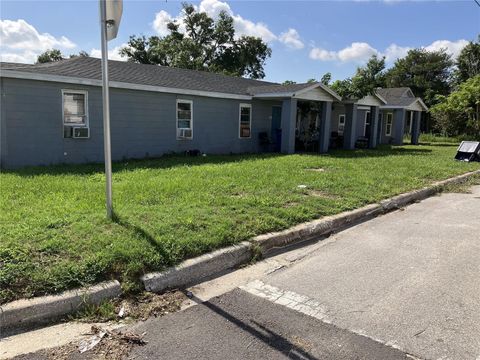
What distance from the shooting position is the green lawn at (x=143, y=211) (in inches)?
148

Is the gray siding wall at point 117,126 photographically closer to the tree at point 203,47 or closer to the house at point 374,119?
the house at point 374,119

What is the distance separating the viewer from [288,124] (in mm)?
16750

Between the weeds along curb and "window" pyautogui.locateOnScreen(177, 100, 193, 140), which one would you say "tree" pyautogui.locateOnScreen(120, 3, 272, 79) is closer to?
"window" pyautogui.locateOnScreen(177, 100, 193, 140)

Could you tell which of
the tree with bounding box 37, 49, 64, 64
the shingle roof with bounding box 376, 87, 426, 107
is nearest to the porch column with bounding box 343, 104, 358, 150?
the shingle roof with bounding box 376, 87, 426, 107

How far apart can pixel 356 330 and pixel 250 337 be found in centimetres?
85

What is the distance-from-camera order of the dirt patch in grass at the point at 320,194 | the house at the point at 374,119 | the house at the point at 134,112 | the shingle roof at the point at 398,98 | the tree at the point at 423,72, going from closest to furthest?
the dirt patch in grass at the point at 320,194
the house at the point at 134,112
the house at the point at 374,119
the shingle roof at the point at 398,98
the tree at the point at 423,72

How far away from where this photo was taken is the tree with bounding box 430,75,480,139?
87.9 feet

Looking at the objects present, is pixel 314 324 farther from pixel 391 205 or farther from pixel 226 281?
pixel 391 205

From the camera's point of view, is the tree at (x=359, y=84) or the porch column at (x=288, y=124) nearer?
the porch column at (x=288, y=124)

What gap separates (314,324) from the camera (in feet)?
10.6

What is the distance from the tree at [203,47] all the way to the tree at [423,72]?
17.8m

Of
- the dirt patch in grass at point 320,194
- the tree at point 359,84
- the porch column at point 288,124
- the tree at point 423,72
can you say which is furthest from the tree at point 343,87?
the tree at point 423,72

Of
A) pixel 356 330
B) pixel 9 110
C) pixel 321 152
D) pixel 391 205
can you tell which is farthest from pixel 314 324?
pixel 321 152

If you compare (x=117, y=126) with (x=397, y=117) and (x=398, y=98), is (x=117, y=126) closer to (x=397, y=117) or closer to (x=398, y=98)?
(x=397, y=117)
